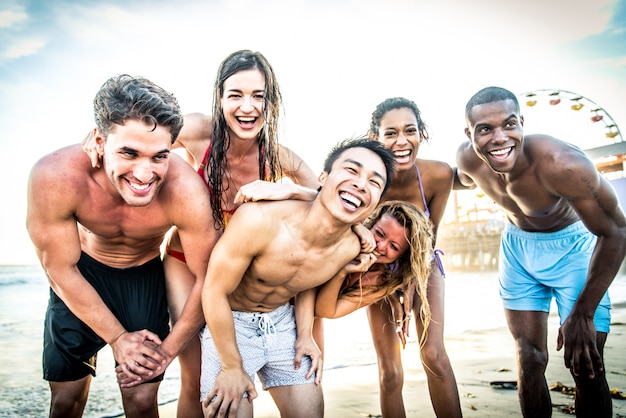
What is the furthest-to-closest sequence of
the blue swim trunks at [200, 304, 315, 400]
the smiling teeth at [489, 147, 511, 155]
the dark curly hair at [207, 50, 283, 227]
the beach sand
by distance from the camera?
1. the beach sand
2. the smiling teeth at [489, 147, 511, 155]
3. the dark curly hair at [207, 50, 283, 227]
4. the blue swim trunks at [200, 304, 315, 400]

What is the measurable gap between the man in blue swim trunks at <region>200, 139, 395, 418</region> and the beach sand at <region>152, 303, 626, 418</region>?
1.92 m

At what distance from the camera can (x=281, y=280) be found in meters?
3.36

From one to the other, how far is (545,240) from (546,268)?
0.26 m

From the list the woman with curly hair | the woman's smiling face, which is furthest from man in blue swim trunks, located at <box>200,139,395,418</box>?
the woman's smiling face

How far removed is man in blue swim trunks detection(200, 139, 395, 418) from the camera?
3.07 metres

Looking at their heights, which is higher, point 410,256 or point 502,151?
point 502,151

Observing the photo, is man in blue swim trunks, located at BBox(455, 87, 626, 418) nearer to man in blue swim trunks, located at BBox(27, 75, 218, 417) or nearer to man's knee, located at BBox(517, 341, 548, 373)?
man's knee, located at BBox(517, 341, 548, 373)

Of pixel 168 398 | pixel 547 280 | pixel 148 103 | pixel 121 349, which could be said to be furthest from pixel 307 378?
pixel 168 398

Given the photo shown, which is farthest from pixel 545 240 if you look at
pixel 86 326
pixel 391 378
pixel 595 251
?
pixel 86 326

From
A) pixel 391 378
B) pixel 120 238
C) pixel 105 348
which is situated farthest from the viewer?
pixel 105 348

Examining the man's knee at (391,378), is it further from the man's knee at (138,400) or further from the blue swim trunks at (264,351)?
the man's knee at (138,400)

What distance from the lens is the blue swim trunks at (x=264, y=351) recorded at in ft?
10.9

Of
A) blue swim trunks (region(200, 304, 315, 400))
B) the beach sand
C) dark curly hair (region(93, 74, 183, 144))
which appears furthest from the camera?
the beach sand

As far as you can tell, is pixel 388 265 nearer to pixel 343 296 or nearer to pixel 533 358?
pixel 343 296
